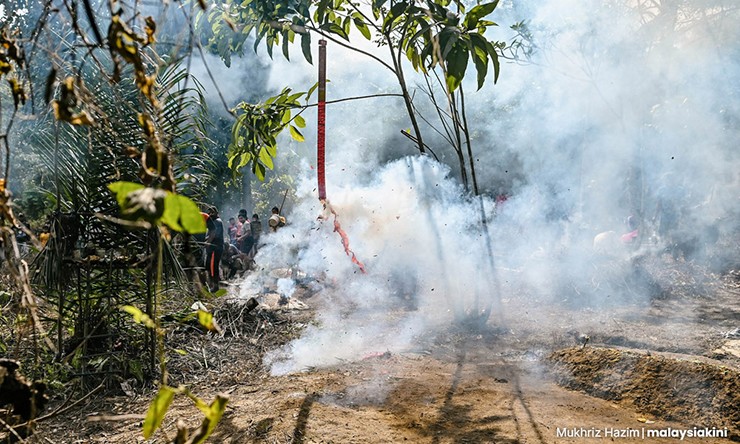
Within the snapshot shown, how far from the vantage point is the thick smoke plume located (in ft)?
23.6

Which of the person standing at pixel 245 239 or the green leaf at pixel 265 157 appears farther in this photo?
the person standing at pixel 245 239

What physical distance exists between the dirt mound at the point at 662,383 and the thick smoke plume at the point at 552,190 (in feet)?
6.26

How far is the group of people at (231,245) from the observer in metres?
8.74

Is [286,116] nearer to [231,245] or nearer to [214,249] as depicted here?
[214,249]

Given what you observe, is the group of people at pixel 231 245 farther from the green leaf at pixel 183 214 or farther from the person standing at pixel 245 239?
the green leaf at pixel 183 214

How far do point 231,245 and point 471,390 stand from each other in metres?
7.81

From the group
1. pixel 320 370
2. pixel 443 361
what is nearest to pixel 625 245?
pixel 443 361

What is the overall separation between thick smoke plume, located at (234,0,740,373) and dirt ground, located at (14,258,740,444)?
2.08 feet

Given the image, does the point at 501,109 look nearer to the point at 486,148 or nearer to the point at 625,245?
the point at 486,148

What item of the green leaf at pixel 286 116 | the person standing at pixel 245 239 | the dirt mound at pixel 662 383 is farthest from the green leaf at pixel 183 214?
the person standing at pixel 245 239

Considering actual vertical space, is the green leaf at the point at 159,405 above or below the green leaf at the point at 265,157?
below

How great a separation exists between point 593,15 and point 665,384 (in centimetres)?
843

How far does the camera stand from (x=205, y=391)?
4.59 meters

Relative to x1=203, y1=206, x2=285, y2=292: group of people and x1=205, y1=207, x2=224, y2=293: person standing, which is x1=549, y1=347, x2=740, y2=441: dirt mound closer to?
x1=203, y1=206, x2=285, y2=292: group of people
